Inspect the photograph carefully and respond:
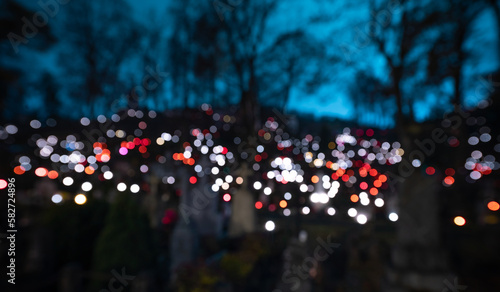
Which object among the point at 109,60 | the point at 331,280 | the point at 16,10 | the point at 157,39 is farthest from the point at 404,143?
the point at 109,60

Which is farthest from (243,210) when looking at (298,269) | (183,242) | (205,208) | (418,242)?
(418,242)

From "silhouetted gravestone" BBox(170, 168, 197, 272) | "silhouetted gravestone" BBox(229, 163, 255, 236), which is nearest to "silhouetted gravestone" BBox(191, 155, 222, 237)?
"silhouetted gravestone" BBox(229, 163, 255, 236)

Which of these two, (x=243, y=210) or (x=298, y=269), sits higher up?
(x=243, y=210)

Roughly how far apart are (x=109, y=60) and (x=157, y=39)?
4083 millimetres

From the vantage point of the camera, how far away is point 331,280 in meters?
9.50

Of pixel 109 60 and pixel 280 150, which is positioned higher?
pixel 109 60

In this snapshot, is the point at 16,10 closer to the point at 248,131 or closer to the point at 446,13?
the point at 248,131

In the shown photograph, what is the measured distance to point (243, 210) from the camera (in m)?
12.8

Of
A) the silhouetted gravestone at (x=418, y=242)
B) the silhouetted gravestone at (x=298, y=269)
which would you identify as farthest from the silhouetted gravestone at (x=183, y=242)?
the silhouetted gravestone at (x=418, y=242)

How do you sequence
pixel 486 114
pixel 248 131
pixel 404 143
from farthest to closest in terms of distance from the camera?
pixel 486 114 → pixel 248 131 → pixel 404 143

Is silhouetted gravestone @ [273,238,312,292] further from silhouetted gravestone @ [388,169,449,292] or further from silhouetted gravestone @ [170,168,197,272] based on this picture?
silhouetted gravestone @ [170,168,197,272]

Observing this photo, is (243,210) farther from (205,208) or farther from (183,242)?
(183,242)

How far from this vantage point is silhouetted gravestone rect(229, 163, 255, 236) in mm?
12695

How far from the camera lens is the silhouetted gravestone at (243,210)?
41.7ft
